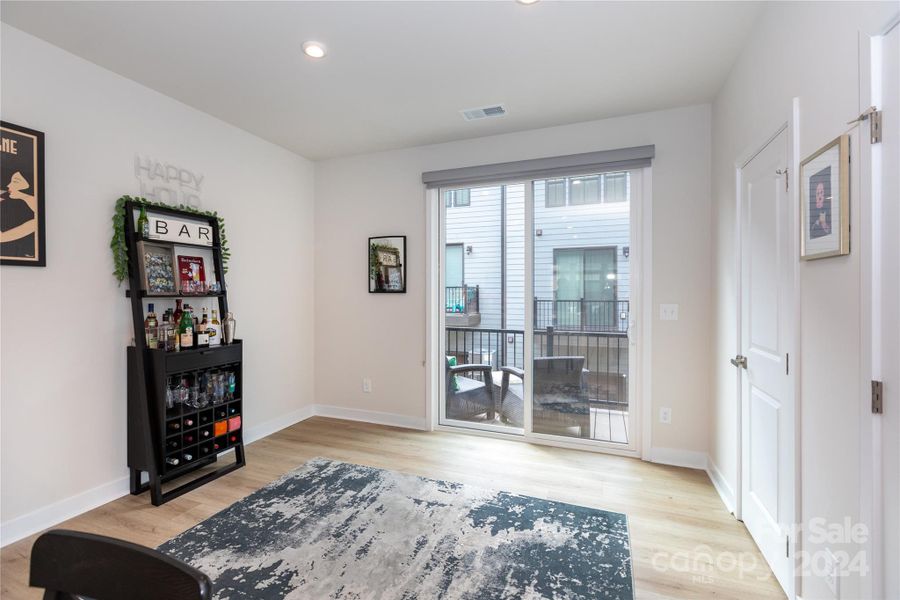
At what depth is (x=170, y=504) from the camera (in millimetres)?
2539

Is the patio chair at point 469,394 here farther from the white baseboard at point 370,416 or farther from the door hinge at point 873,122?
the door hinge at point 873,122

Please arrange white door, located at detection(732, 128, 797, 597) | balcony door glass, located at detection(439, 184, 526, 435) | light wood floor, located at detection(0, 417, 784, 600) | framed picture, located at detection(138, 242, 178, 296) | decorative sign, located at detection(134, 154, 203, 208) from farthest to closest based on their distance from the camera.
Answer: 1. balcony door glass, located at detection(439, 184, 526, 435)
2. decorative sign, located at detection(134, 154, 203, 208)
3. framed picture, located at detection(138, 242, 178, 296)
4. light wood floor, located at detection(0, 417, 784, 600)
5. white door, located at detection(732, 128, 797, 597)

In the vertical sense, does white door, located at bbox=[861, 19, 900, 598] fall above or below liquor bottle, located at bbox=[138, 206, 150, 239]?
below

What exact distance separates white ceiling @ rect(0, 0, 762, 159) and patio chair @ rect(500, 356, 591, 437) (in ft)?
6.66

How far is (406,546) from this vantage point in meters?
2.12

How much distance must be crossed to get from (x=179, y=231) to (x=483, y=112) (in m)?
2.36

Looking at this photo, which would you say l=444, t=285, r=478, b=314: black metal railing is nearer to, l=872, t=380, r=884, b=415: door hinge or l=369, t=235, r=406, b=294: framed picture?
l=369, t=235, r=406, b=294: framed picture

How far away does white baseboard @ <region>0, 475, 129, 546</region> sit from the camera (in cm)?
213

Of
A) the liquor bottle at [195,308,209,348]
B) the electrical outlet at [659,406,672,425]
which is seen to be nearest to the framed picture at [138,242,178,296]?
the liquor bottle at [195,308,209,348]

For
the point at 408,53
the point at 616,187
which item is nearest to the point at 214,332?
the point at 408,53

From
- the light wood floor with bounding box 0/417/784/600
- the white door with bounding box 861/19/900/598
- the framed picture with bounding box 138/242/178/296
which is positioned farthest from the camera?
the framed picture with bounding box 138/242/178/296

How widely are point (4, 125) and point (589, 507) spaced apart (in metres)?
3.79

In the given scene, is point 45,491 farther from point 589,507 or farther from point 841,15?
point 841,15

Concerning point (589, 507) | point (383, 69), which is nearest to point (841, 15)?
point (383, 69)
